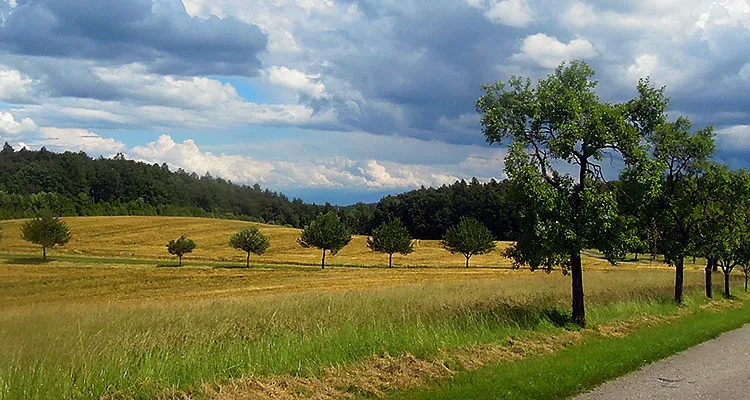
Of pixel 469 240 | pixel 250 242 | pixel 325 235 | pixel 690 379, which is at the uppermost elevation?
pixel 325 235

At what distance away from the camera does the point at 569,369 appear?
11742 millimetres

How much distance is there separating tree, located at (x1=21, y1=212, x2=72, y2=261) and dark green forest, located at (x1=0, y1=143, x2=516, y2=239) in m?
50.9

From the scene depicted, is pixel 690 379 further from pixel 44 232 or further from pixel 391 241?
pixel 391 241

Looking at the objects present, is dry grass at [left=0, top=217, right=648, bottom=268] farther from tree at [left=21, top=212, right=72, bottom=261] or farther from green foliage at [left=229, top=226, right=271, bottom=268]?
green foliage at [left=229, top=226, right=271, bottom=268]

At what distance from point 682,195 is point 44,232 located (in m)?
56.1

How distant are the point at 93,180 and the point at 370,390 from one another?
556 feet

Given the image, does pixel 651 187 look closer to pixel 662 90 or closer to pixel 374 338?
pixel 662 90

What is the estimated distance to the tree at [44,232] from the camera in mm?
58938

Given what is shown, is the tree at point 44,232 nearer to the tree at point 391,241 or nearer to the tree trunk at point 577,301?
the tree at point 391,241

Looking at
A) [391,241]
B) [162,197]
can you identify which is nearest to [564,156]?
[391,241]

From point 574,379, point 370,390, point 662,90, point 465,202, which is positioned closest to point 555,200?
point 662,90

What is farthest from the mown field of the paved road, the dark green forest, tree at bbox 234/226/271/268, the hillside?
the dark green forest

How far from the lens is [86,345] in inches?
412

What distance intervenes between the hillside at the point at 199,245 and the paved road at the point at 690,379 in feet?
189
